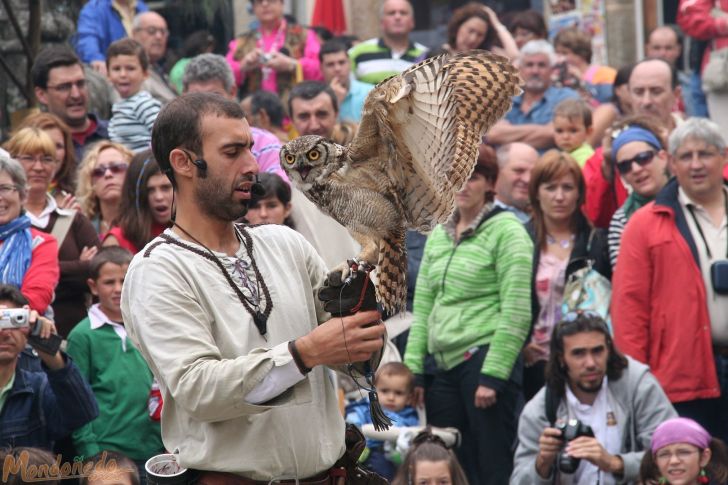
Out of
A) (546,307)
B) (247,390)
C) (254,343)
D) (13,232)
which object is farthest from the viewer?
(546,307)

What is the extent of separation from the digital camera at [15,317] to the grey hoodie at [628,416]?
8.00 ft

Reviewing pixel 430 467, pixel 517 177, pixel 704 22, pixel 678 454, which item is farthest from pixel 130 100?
pixel 704 22

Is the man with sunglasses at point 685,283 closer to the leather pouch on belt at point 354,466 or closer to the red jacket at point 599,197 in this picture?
the red jacket at point 599,197

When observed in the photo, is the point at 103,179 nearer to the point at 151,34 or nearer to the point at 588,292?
the point at 588,292

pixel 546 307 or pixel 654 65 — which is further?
pixel 654 65

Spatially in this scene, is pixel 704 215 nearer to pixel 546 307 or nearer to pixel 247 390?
pixel 546 307

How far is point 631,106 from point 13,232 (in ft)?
15.1

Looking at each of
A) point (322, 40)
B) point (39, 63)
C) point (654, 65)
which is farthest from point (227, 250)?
point (322, 40)

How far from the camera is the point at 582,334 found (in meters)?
6.21

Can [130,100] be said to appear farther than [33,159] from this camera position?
Yes

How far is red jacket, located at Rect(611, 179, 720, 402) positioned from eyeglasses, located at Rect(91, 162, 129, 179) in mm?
2749

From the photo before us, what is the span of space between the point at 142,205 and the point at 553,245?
227 centimetres

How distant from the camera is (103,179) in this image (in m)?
7.14

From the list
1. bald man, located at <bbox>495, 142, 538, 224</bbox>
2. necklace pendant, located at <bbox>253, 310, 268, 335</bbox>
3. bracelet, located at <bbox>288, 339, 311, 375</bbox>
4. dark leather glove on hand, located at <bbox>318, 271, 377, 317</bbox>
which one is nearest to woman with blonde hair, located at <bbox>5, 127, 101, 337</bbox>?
bald man, located at <bbox>495, 142, 538, 224</bbox>
